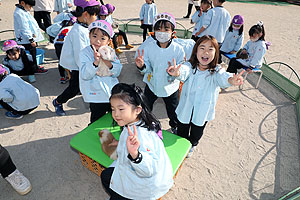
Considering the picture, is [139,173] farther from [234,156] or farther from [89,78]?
[234,156]

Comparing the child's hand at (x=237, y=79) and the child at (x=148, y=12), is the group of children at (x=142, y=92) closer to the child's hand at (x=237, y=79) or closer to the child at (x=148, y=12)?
the child's hand at (x=237, y=79)

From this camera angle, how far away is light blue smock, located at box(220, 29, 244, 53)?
5758mm

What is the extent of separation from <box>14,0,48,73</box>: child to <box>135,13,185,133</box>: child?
3461 mm

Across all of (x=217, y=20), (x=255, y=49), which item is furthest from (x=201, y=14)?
(x=255, y=49)

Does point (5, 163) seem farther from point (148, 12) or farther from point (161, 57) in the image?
point (148, 12)

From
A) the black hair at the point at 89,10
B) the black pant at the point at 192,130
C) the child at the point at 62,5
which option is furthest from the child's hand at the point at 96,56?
the child at the point at 62,5

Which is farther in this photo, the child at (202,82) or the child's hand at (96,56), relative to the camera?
the child's hand at (96,56)

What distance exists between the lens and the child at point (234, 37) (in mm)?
5559

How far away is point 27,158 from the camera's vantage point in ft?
11.3

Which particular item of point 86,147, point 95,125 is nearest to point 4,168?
point 86,147

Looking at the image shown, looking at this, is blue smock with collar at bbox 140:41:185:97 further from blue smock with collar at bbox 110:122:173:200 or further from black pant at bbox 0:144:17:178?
black pant at bbox 0:144:17:178

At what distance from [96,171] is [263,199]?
8.05ft

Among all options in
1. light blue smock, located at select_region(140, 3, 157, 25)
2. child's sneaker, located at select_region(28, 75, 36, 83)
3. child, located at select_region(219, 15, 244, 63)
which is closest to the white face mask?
child, located at select_region(219, 15, 244, 63)

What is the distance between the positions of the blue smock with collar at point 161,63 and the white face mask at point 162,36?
130 millimetres
